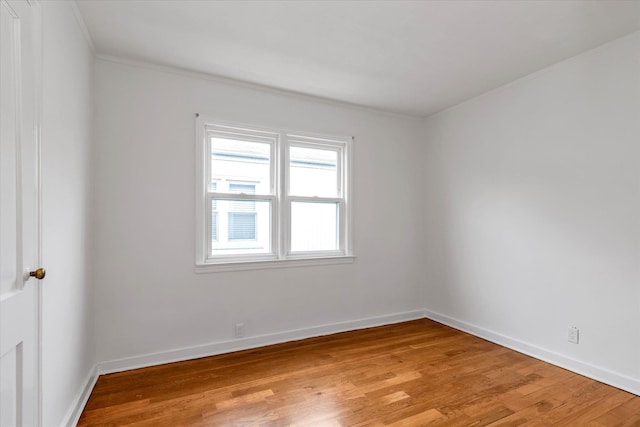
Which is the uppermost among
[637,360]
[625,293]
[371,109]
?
[371,109]

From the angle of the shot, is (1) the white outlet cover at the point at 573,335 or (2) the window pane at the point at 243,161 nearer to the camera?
(1) the white outlet cover at the point at 573,335

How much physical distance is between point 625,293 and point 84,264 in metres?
3.99

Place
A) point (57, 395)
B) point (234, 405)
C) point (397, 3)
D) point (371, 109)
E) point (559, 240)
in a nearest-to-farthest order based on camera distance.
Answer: point (57, 395) → point (397, 3) → point (234, 405) → point (559, 240) → point (371, 109)

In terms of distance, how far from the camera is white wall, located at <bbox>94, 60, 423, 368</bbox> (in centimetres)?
269

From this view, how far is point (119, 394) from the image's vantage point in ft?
7.64

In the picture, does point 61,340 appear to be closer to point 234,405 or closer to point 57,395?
point 57,395

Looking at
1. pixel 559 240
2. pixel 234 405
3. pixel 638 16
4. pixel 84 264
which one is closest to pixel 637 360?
pixel 559 240

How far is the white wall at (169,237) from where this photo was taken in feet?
8.81

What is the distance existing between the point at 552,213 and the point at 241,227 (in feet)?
9.49

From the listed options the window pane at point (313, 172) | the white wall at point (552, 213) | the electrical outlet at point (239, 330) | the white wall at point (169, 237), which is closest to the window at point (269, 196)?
the window pane at point (313, 172)

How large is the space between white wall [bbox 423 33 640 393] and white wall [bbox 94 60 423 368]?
1.36 metres

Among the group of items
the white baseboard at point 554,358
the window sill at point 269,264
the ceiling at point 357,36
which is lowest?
the white baseboard at point 554,358

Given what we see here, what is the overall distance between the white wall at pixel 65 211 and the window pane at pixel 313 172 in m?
1.84

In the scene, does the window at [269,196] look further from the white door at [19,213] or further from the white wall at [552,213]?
the white door at [19,213]
